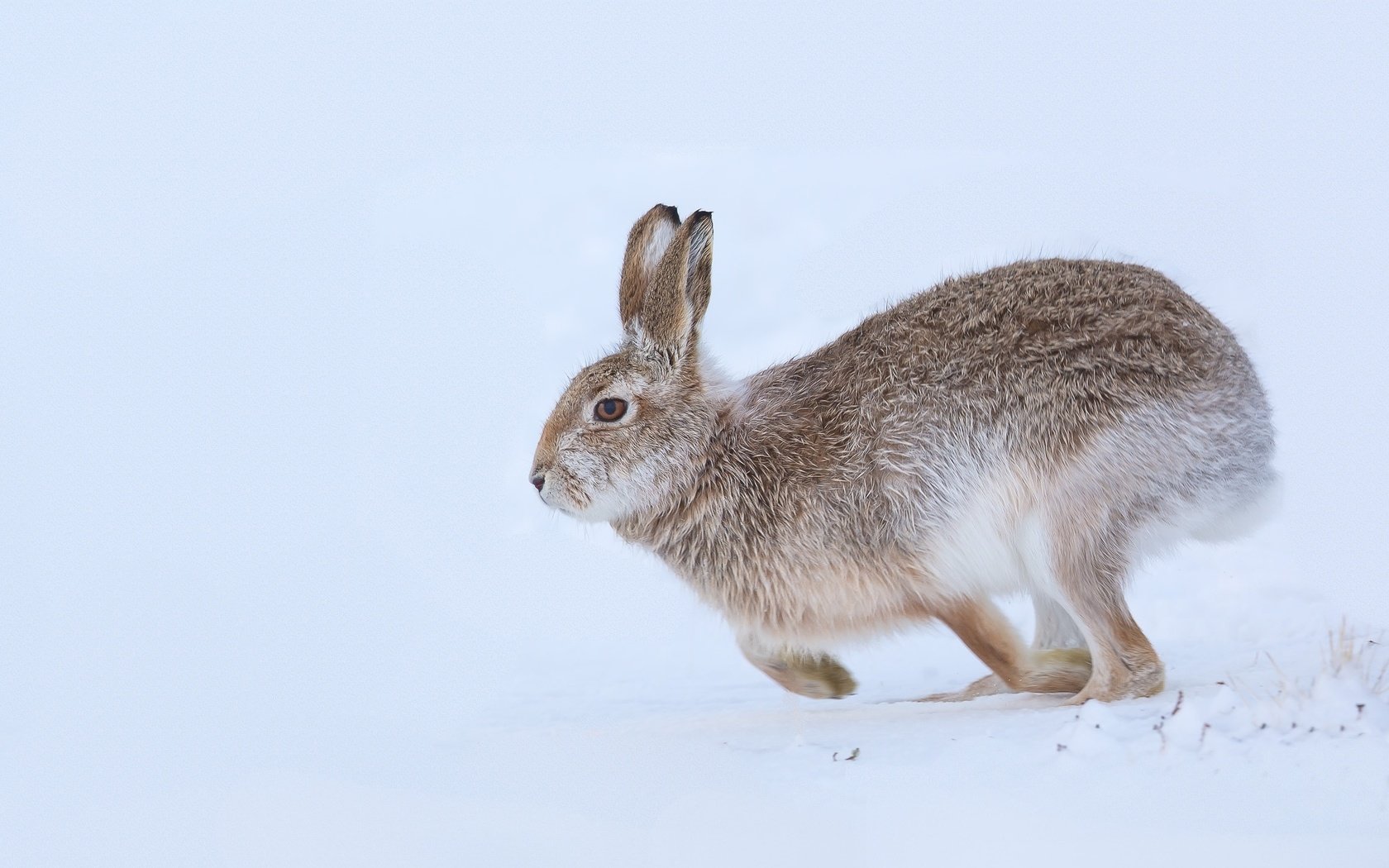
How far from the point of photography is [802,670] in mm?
5566

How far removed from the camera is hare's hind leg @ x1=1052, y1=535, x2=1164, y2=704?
15.5 feet

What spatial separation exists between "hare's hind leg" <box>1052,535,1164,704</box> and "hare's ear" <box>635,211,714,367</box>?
1759 millimetres

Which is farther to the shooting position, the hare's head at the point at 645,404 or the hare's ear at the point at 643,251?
the hare's ear at the point at 643,251

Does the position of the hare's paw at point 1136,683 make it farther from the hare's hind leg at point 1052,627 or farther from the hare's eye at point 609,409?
the hare's eye at point 609,409

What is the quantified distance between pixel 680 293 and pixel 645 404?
488 mm

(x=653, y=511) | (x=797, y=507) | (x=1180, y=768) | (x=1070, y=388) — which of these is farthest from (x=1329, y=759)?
(x=653, y=511)

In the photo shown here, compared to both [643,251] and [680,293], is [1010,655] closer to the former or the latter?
[680,293]

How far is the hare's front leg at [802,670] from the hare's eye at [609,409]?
1.09m

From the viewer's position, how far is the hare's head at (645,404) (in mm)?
5277

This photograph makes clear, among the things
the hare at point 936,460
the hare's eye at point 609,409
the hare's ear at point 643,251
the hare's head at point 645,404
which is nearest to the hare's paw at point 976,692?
the hare at point 936,460

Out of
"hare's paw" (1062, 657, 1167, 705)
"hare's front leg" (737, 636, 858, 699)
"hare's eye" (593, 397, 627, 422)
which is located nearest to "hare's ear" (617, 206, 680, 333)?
"hare's eye" (593, 397, 627, 422)

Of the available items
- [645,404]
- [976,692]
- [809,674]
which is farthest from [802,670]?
[645,404]

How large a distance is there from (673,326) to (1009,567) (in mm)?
1695

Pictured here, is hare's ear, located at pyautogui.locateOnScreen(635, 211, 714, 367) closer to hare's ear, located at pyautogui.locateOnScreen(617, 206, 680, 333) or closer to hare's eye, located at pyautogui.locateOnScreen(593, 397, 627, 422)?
hare's ear, located at pyautogui.locateOnScreen(617, 206, 680, 333)
